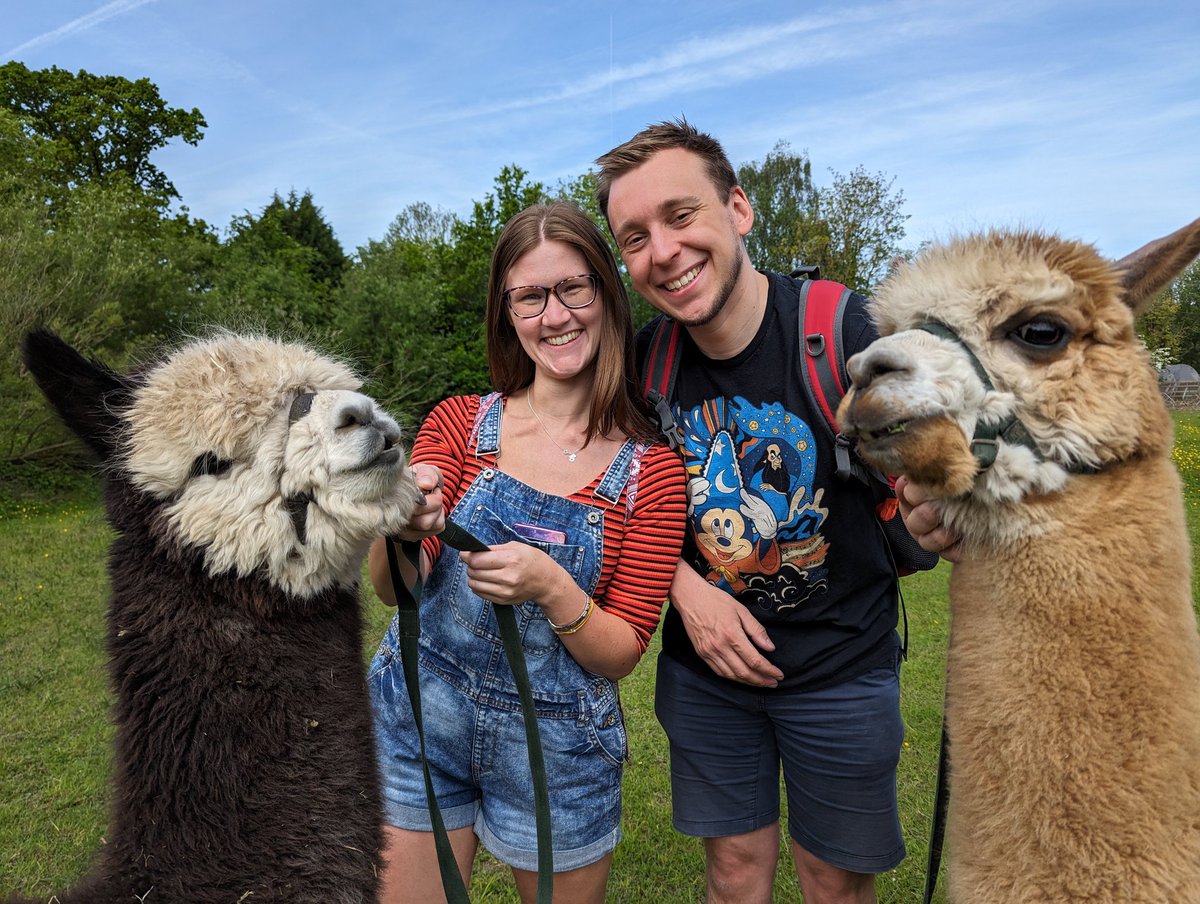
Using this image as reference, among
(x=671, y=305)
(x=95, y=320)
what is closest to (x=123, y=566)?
(x=671, y=305)

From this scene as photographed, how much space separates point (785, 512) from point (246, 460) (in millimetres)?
1163

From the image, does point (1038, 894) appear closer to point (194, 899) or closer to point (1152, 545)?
point (1152, 545)

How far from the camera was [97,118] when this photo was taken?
25.4m

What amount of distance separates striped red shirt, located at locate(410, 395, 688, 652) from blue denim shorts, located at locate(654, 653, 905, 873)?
389 millimetres

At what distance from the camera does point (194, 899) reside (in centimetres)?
121

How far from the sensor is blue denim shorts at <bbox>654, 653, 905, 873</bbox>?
1909 millimetres

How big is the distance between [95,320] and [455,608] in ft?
41.9

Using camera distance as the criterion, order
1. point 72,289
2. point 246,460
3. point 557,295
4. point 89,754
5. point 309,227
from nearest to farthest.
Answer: point 246,460 < point 557,295 < point 89,754 < point 72,289 < point 309,227

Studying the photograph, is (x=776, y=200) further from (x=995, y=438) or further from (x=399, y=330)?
(x=995, y=438)

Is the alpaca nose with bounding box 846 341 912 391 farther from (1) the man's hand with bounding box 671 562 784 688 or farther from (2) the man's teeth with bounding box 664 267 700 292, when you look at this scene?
(1) the man's hand with bounding box 671 562 784 688

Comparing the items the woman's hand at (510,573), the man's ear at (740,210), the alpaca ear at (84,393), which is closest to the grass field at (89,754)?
the alpaca ear at (84,393)

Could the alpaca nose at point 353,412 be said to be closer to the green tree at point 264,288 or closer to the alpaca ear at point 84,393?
the alpaca ear at point 84,393

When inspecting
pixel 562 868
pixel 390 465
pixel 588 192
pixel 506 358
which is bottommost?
pixel 562 868

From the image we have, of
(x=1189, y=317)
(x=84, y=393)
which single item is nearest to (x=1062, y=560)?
(x=84, y=393)
